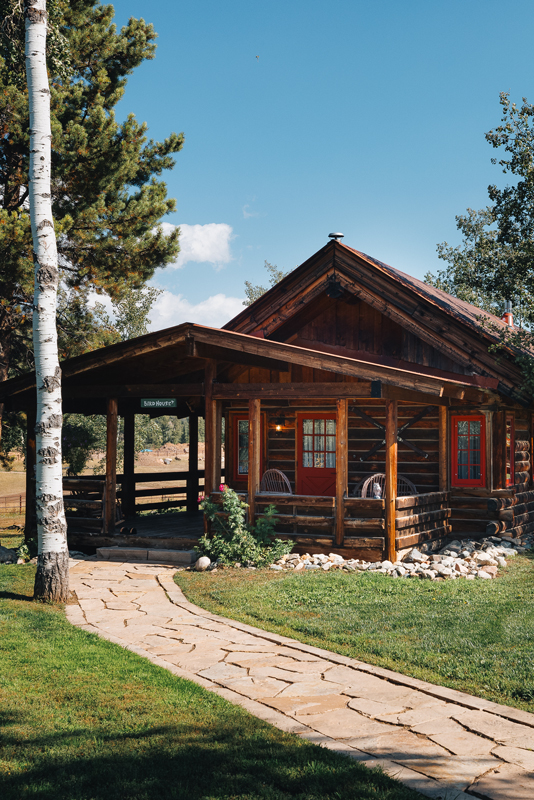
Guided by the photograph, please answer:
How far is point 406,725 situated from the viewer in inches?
205

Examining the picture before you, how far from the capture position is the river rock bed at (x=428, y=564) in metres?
11.1

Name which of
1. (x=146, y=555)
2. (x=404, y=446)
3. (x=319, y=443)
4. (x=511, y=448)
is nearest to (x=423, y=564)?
(x=404, y=446)

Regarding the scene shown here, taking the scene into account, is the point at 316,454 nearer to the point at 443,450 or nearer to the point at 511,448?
the point at 443,450

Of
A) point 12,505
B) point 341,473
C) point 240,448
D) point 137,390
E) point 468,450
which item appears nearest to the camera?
point 341,473

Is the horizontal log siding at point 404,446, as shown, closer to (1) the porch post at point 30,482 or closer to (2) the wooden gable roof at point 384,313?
(2) the wooden gable roof at point 384,313

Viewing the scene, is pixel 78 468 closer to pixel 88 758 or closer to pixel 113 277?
pixel 113 277

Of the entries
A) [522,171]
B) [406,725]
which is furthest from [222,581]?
[522,171]

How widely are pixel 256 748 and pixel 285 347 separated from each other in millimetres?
7991

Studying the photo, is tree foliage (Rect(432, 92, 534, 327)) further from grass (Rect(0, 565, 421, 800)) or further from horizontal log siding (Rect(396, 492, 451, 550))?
grass (Rect(0, 565, 421, 800))

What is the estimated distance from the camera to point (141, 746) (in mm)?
4695

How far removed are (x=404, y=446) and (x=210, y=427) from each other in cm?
503

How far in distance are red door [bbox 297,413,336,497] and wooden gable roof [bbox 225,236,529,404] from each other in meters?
1.81

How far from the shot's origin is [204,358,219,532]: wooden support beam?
42.2ft

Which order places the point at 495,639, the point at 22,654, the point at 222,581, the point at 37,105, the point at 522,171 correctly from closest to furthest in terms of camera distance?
the point at 22,654 < the point at 495,639 < the point at 37,105 < the point at 222,581 < the point at 522,171
